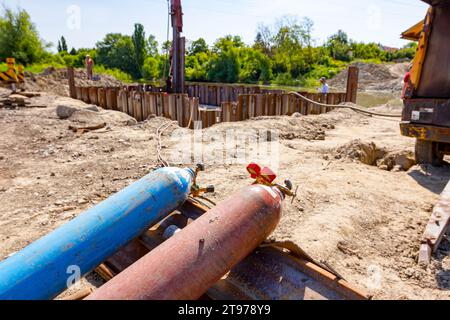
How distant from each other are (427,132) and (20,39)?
41.2 metres

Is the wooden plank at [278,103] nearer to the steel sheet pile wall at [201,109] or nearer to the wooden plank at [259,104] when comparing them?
the steel sheet pile wall at [201,109]

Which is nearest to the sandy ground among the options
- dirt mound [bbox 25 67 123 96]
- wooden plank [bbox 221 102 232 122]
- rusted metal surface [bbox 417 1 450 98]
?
rusted metal surface [bbox 417 1 450 98]

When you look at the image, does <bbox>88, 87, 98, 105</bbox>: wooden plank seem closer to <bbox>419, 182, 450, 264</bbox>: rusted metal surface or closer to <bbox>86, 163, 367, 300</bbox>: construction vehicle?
<bbox>86, 163, 367, 300</bbox>: construction vehicle

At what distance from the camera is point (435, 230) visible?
292 cm

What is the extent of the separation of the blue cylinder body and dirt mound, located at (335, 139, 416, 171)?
401cm

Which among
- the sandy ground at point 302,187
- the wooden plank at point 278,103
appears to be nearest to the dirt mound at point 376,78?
the wooden plank at point 278,103

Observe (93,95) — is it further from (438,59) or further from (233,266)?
(233,266)

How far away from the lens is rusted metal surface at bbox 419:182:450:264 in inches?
108

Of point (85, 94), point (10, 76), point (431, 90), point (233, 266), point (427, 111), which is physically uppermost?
point (10, 76)

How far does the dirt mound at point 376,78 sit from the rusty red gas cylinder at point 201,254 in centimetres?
3988

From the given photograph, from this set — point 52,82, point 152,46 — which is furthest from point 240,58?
point 52,82

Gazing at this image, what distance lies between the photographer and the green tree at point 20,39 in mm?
34562

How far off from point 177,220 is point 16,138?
6908 mm
